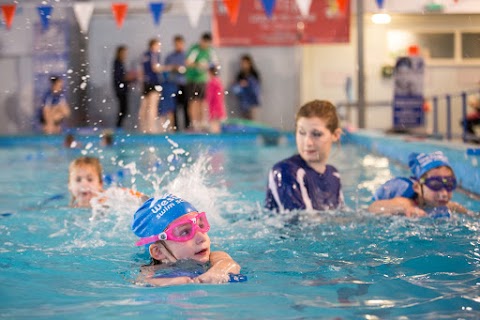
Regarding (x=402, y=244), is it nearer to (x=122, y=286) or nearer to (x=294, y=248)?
(x=294, y=248)

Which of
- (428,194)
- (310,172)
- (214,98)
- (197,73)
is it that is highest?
(197,73)

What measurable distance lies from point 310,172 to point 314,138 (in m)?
0.22

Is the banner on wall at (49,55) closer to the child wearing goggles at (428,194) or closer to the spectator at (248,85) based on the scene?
the spectator at (248,85)

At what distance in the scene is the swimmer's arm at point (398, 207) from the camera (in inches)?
196

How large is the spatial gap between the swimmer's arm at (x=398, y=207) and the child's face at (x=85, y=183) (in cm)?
198

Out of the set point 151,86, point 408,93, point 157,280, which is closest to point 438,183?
point 157,280

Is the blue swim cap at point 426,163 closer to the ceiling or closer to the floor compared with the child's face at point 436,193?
closer to the ceiling

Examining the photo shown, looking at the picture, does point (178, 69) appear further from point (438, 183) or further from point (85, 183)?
point (438, 183)

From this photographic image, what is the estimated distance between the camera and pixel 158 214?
3.70m

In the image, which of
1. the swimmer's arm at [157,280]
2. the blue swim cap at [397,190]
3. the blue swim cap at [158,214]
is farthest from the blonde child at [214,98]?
the swimmer's arm at [157,280]

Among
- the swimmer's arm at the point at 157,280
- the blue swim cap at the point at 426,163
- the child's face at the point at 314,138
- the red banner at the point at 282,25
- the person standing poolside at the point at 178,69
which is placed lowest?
the swimmer's arm at the point at 157,280

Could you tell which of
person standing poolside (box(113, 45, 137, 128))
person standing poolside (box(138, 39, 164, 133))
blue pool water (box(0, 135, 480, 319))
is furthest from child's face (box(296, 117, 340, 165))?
person standing poolside (box(113, 45, 137, 128))

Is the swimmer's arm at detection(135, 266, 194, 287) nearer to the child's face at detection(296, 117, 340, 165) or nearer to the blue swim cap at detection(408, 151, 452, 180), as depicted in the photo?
the child's face at detection(296, 117, 340, 165)

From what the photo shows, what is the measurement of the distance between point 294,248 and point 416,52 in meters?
9.08
